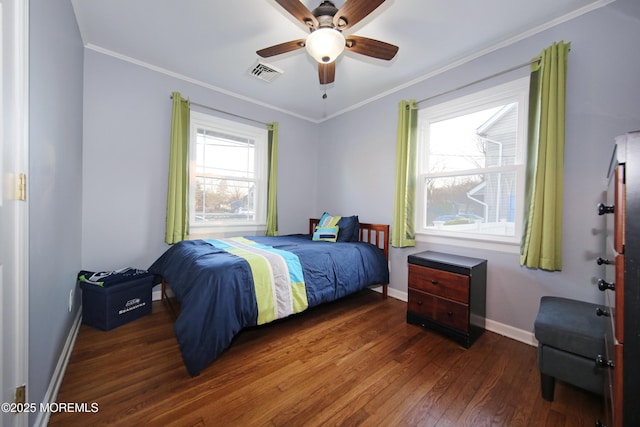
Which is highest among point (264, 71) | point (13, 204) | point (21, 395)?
point (264, 71)

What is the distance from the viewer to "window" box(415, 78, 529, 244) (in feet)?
7.19

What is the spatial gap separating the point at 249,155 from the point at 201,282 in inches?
91.0

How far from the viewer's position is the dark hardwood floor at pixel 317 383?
1.29 m

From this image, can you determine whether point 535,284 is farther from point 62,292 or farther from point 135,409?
point 62,292

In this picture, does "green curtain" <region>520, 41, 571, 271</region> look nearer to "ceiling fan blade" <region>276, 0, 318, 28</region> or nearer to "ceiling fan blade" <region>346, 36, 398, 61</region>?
"ceiling fan blade" <region>346, 36, 398, 61</region>

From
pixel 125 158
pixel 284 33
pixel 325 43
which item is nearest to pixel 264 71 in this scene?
pixel 284 33

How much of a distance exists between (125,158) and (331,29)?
246cm

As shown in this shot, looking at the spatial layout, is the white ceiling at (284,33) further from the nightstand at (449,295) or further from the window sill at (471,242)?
the nightstand at (449,295)

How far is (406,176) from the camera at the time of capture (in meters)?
2.79

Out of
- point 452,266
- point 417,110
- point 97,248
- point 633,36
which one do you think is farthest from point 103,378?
point 633,36

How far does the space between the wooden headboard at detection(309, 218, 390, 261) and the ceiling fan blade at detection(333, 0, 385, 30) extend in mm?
2116

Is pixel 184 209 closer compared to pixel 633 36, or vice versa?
pixel 633 36

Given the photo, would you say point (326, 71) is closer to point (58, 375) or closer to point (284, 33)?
point (284, 33)

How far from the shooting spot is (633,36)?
5.45ft
